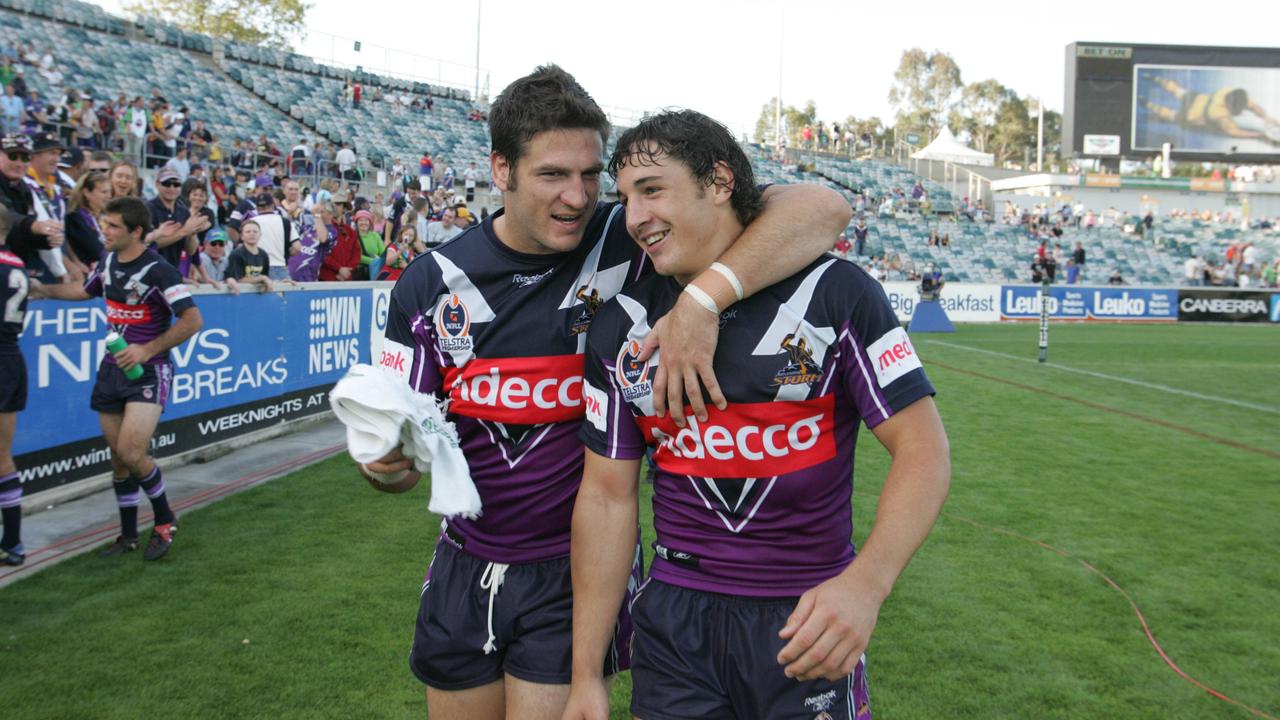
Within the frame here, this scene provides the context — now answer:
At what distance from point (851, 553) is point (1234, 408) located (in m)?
13.6

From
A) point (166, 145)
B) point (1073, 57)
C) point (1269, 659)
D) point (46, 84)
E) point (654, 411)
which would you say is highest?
point (1073, 57)

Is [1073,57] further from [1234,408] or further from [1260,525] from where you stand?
[1260,525]

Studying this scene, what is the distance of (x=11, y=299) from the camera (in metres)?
6.09

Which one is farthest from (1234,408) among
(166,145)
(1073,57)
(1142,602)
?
(1073,57)

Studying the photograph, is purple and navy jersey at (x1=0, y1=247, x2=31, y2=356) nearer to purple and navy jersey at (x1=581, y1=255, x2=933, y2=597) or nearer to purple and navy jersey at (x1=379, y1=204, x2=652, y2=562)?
purple and navy jersey at (x1=379, y1=204, x2=652, y2=562)

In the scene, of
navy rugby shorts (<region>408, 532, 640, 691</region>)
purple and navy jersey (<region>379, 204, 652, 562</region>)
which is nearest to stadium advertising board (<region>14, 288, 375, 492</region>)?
purple and navy jersey (<region>379, 204, 652, 562</region>)

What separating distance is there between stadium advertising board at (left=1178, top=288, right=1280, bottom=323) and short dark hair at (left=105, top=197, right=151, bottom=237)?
33.0 meters

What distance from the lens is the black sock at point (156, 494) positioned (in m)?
6.61

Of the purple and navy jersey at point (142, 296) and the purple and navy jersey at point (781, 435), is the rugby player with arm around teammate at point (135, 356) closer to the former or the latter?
the purple and navy jersey at point (142, 296)

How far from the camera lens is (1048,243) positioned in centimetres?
4094

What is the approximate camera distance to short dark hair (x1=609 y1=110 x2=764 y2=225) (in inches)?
95.1

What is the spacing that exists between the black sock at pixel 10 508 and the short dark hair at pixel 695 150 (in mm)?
5435

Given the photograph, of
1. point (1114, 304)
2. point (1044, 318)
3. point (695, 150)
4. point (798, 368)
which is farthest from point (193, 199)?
point (1114, 304)

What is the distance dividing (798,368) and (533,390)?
837 millimetres
